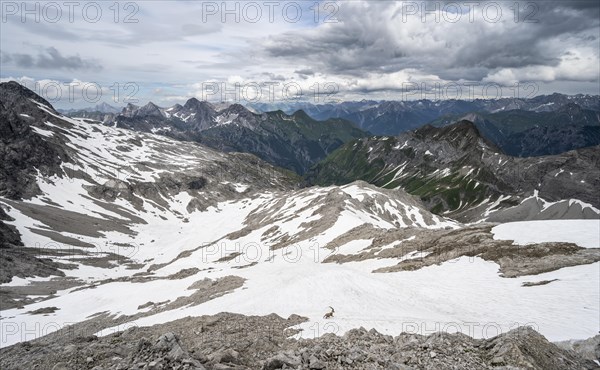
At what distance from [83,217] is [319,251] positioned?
14786 centimetres

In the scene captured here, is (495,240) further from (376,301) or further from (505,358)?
(505,358)

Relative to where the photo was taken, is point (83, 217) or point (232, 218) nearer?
point (83, 217)

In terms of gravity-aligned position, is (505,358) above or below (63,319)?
above

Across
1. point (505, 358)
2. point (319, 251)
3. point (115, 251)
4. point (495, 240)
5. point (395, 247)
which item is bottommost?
point (115, 251)

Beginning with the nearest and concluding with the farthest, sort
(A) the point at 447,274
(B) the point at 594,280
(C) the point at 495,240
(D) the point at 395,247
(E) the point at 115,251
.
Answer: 1. (B) the point at 594,280
2. (A) the point at 447,274
3. (C) the point at 495,240
4. (D) the point at 395,247
5. (E) the point at 115,251

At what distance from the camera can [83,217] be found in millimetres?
170125

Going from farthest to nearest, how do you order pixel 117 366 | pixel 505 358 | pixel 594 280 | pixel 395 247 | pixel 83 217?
Answer: 1. pixel 83 217
2. pixel 395 247
3. pixel 594 280
4. pixel 117 366
5. pixel 505 358

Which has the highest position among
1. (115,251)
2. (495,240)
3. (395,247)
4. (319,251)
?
(495,240)

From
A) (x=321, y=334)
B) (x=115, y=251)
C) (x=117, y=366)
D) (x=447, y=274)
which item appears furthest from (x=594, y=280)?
(x=115, y=251)

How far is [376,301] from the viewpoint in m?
31.4

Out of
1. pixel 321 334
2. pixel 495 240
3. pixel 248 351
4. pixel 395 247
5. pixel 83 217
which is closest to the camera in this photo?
pixel 248 351

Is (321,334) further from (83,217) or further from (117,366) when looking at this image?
(83,217)

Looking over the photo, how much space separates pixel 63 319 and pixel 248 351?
55.2 meters

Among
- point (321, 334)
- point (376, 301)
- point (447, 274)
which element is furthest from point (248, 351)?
point (447, 274)
